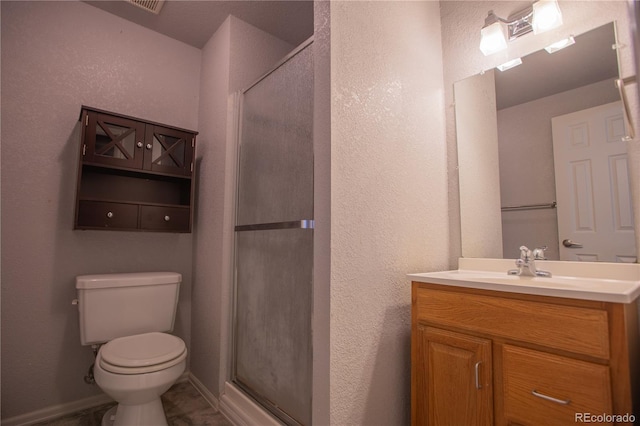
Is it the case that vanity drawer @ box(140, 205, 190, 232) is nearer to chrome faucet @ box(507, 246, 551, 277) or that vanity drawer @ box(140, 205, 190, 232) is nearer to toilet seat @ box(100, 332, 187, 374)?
toilet seat @ box(100, 332, 187, 374)

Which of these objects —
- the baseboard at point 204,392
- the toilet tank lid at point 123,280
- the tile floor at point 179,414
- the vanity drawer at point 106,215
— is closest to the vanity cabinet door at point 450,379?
the tile floor at point 179,414

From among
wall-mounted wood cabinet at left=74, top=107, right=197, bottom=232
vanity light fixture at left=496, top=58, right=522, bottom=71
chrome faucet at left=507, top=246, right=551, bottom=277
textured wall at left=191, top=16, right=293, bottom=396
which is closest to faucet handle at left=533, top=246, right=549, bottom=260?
chrome faucet at left=507, top=246, right=551, bottom=277

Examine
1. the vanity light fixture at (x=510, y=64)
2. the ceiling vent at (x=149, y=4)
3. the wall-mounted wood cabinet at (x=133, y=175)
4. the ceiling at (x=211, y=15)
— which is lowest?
the wall-mounted wood cabinet at (x=133, y=175)

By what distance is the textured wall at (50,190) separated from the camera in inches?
66.6

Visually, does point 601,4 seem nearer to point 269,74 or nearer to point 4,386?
point 269,74

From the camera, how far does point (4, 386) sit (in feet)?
5.33

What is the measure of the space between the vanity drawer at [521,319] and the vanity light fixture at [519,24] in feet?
3.91

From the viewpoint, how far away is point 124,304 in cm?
176

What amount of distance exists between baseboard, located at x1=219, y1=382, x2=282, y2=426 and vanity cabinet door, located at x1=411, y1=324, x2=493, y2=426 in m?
0.70

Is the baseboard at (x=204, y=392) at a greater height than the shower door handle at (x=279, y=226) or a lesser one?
lesser

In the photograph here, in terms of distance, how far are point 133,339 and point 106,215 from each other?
735 mm

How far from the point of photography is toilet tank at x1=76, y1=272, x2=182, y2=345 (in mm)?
1670

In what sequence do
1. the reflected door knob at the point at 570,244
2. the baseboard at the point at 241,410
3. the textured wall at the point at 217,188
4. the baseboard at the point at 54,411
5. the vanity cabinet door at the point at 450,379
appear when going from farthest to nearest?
the textured wall at the point at 217,188
the baseboard at the point at 54,411
the baseboard at the point at 241,410
the reflected door knob at the point at 570,244
the vanity cabinet door at the point at 450,379

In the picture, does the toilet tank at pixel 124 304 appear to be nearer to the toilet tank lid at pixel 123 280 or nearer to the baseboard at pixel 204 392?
the toilet tank lid at pixel 123 280
